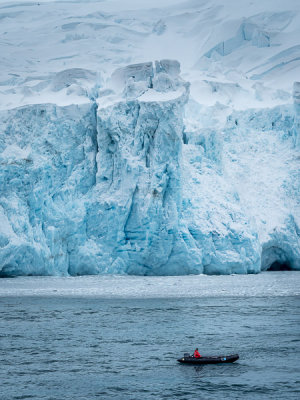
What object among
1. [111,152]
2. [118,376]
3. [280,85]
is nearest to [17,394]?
[118,376]

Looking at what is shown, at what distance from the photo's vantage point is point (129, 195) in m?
27.4

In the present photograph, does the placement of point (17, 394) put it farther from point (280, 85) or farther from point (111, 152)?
point (280, 85)

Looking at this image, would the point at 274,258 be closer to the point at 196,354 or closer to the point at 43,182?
the point at 43,182

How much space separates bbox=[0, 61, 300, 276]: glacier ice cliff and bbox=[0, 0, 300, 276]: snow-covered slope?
0.05 m

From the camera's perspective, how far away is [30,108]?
27.9 meters

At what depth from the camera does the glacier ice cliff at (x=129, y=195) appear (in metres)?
26.1

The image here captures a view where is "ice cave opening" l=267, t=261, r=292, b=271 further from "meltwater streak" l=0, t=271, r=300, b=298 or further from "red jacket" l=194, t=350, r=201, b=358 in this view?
"red jacket" l=194, t=350, r=201, b=358

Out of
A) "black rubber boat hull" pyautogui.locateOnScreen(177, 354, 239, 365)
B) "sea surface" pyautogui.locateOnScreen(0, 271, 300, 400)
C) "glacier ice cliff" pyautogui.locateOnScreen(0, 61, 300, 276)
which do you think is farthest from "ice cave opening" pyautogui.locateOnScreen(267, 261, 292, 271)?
"black rubber boat hull" pyautogui.locateOnScreen(177, 354, 239, 365)

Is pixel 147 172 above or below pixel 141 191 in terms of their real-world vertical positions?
above

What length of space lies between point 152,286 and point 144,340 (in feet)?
33.8

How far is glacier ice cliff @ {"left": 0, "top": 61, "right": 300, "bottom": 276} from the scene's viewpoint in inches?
1028

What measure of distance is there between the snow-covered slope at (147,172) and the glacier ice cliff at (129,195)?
0.05 metres

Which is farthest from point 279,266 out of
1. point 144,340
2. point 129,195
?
point 144,340

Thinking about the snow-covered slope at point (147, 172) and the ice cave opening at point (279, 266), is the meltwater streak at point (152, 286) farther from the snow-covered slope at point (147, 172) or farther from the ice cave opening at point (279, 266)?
the ice cave opening at point (279, 266)
